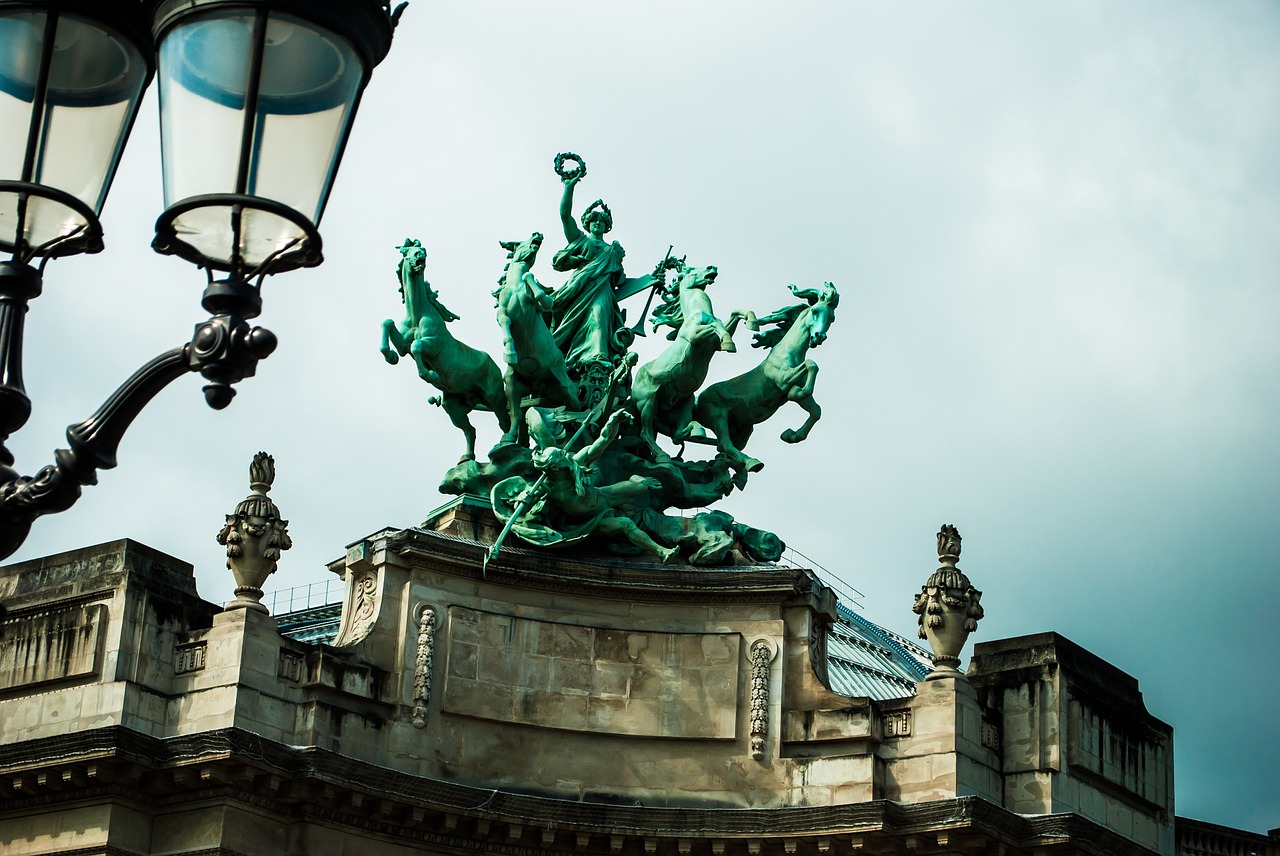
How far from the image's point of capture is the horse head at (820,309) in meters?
36.1

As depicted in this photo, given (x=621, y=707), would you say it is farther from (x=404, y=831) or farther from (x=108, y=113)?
(x=108, y=113)

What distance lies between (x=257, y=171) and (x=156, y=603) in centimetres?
2176

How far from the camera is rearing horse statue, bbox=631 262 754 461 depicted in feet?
116

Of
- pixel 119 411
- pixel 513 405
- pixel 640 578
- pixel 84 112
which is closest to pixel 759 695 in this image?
pixel 640 578

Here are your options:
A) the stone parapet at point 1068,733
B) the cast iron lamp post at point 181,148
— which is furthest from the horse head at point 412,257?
the cast iron lamp post at point 181,148

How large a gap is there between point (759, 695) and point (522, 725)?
328cm

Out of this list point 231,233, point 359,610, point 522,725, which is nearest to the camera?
point 231,233

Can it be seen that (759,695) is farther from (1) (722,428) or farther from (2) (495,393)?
(2) (495,393)

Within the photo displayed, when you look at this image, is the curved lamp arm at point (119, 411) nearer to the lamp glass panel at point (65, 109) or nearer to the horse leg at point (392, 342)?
the lamp glass panel at point (65, 109)

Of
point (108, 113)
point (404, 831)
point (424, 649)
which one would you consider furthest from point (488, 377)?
point (108, 113)

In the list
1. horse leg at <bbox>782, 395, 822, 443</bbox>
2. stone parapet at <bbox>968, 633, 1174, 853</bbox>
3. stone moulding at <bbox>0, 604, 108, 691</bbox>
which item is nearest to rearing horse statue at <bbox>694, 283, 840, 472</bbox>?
horse leg at <bbox>782, 395, 822, 443</bbox>

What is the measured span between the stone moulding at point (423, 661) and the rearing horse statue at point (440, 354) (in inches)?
118

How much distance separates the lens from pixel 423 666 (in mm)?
32969

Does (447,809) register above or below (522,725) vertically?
below
